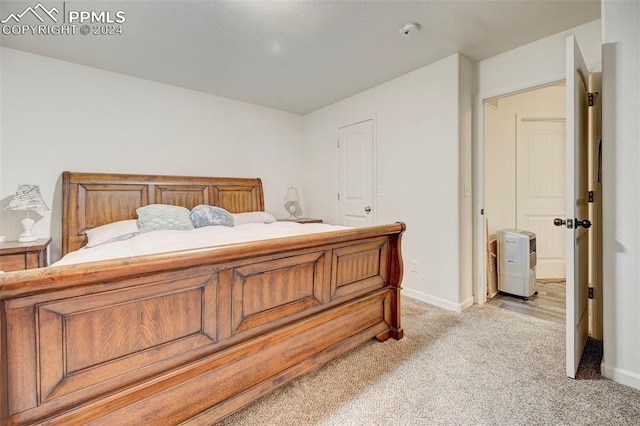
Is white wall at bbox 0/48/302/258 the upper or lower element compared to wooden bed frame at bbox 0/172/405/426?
upper

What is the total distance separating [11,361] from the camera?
2.90 ft

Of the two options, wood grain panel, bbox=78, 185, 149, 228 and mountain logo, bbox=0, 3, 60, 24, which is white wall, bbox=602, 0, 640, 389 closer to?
mountain logo, bbox=0, 3, 60, 24

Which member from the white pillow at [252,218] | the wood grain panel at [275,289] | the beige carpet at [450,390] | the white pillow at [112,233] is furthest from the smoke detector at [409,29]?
the white pillow at [112,233]

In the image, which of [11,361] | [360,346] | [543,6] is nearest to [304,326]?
[360,346]

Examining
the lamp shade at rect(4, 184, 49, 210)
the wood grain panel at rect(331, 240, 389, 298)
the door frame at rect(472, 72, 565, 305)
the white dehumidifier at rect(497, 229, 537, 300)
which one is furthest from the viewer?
the white dehumidifier at rect(497, 229, 537, 300)

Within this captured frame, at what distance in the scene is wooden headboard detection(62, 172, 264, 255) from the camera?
2672mm

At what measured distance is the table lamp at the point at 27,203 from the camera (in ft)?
7.68

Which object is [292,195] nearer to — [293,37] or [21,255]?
[293,37]

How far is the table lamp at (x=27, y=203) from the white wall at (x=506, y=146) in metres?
4.57

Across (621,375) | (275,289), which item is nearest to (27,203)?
(275,289)

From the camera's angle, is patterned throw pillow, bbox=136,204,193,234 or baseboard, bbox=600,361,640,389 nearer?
baseboard, bbox=600,361,640,389

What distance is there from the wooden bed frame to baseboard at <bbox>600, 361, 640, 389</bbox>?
1.38 meters

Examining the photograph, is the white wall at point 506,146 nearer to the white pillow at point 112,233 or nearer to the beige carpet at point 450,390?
the beige carpet at point 450,390

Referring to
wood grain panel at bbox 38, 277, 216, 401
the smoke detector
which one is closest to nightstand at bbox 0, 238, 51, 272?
wood grain panel at bbox 38, 277, 216, 401
